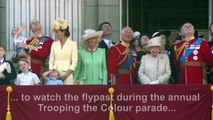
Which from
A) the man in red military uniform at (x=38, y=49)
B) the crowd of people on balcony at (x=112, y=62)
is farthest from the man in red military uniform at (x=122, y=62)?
the man in red military uniform at (x=38, y=49)

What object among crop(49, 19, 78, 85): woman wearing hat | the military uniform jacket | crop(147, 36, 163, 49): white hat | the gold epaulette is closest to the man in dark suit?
crop(49, 19, 78, 85): woman wearing hat

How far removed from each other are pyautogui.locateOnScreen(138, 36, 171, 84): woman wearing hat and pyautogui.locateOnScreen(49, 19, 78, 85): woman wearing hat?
1.20m

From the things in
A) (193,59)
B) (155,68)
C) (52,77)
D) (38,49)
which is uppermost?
(38,49)

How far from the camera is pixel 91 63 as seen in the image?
58.9 feet

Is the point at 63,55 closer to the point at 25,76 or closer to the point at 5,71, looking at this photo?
the point at 25,76

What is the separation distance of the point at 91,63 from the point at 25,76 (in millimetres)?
1179

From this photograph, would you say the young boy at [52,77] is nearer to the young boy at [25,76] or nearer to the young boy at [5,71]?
the young boy at [25,76]

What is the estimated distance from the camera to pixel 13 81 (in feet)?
59.8

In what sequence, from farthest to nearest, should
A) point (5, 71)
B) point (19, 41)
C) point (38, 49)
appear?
1. point (19, 41)
2. point (38, 49)
3. point (5, 71)

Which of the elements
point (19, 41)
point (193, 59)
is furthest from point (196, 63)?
point (19, 41)

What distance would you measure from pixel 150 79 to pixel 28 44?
242 cm

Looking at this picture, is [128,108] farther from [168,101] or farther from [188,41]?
[188,41]

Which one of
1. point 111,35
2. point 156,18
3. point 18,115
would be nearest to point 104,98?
point 18,115

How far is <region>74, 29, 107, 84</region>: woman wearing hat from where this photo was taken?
17.9 metres
